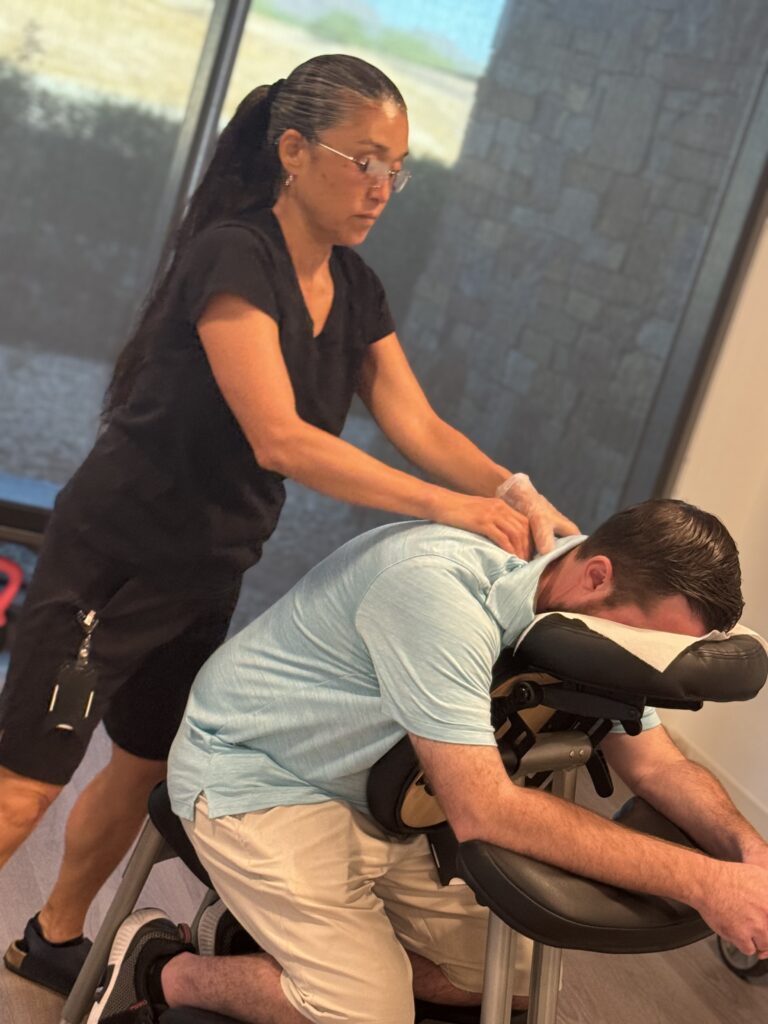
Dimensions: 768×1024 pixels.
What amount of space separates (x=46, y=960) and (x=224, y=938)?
0.49 meters

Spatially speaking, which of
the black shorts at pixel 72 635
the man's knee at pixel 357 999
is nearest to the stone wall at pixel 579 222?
the black shorts at pixel 72 635

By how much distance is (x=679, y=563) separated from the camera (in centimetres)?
137

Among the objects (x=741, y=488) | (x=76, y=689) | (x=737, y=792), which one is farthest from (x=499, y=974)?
(x=741, y=488)

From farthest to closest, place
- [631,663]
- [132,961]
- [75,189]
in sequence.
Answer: [75,189] < [132,961] < [631,663]

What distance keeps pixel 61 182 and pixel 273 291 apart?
1.97 meters

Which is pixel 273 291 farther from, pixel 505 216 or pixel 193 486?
pixel 505 216

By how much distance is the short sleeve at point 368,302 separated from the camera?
1.86 m

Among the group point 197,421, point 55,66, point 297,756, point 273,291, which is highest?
point 55,66

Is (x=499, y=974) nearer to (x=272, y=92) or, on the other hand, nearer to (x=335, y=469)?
(x=335, y=469)

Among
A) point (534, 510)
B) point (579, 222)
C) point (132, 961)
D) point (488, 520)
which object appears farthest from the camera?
point (579, 222)

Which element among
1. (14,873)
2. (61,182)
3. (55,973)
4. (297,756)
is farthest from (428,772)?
(61,182)

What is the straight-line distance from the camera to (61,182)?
3420mm

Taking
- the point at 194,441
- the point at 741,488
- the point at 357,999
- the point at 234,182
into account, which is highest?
the point at 234,182

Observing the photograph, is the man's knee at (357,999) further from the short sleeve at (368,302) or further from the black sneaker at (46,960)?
the short sleeve at (368,302)
